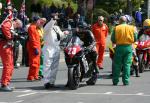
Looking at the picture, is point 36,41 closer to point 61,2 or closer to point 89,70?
point 89,70

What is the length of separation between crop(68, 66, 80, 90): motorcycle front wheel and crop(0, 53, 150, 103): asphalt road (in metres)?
0.14

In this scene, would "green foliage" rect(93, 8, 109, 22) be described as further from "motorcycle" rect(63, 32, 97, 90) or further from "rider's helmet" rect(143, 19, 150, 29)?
"motorcycle" rect(63, 32, 97, 90)

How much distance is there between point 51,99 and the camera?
13.3 meters

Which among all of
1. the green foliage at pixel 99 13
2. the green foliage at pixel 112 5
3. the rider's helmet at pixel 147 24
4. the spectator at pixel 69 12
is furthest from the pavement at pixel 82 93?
the green foliage at pixel 112 5

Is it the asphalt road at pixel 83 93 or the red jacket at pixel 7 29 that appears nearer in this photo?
the asphalt road at pixel 83 93

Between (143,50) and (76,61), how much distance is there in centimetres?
481

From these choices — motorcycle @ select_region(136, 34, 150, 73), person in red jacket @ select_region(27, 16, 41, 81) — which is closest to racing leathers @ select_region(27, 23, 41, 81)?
person in red jacket @ select_region(27, 16, 41, 81)

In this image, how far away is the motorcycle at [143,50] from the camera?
19047 mm

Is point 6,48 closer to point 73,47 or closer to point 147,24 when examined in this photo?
point 73,47

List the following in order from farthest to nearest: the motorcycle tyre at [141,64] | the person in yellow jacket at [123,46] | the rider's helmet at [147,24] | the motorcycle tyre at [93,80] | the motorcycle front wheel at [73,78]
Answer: the rider's helmet at [147,24], the motorcycle tyre at [141,64], the motorcycle tyre at [93,80], the person in yellow jacket at [123,46], the motorcycle front wheel at [73,78]

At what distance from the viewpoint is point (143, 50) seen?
754 inches

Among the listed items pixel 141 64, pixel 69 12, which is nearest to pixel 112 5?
pixel 69 12

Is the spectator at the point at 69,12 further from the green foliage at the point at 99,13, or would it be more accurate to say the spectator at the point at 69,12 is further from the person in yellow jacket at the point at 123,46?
the person in yellow jacket at the point at 123,46

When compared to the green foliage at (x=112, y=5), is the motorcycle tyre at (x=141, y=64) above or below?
below
